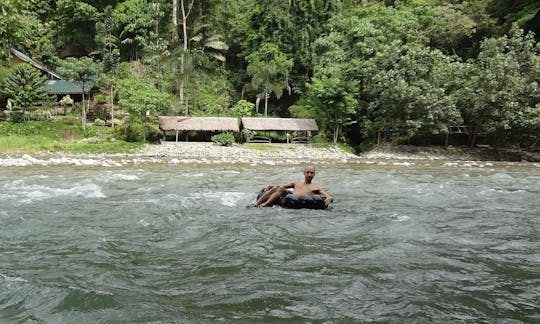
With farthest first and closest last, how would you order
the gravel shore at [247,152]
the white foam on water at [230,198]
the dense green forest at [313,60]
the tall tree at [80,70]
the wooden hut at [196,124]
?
the wooden hut at [196,124], the tall tree at [80,70], the dense green forest at [313,60], the gravel shore at [247,152], the white foam on water at [230,198]

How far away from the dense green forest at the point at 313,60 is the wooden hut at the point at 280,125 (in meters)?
1.53

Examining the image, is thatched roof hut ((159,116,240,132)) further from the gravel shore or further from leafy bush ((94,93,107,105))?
leafy bush ((94,93,107,105))

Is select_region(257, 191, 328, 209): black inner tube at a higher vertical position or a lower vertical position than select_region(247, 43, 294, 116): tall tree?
lower

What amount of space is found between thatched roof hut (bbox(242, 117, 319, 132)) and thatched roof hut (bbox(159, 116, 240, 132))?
141 cm

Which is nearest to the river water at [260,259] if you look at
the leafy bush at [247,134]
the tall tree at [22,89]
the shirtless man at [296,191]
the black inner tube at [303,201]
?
the black inner tube at [303,201]

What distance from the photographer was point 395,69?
35.0m

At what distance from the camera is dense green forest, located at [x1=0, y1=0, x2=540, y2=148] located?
34000mm

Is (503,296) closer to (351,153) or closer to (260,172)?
(260,172)

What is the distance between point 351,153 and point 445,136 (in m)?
9.72

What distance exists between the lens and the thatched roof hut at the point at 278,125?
38.8m

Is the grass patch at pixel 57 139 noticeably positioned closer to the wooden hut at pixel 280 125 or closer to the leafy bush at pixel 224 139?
the leafy bush at pixel 224 139

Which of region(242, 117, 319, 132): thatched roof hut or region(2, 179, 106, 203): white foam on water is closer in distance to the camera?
region(2, 179, 106, 203): white foam on water

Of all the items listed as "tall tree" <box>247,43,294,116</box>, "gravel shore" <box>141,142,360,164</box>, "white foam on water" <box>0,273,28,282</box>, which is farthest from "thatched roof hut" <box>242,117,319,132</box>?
"white foam on water" <box>0,273,28,282</box>

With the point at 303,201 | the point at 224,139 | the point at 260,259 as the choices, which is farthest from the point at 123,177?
the point at 224,139
